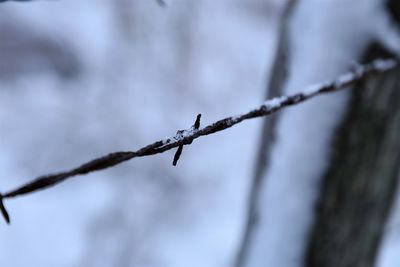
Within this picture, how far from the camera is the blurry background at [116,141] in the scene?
3461 millimetres

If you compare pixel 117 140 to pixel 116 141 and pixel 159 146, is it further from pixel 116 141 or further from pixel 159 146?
pixel 159 146

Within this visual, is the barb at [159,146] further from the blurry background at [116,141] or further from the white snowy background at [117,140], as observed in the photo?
the blurry background at [116,141]

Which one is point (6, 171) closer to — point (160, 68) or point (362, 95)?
point (160, 68)

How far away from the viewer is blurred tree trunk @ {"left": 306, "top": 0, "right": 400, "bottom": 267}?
810 mm

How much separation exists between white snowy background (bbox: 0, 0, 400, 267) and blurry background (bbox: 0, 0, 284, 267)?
0.04 ft

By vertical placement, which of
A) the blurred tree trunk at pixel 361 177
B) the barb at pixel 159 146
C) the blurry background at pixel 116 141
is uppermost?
the blurry background at pixel 116 141

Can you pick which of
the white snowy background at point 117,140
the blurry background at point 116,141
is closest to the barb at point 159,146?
the white snowy background at point 117,140

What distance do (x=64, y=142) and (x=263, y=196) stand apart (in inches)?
118

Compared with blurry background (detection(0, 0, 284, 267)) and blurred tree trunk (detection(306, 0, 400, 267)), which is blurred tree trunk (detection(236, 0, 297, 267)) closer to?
blurred tree trunk (detection(306, 0, 400, 267))

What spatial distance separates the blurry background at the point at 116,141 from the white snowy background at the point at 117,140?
0.04ft

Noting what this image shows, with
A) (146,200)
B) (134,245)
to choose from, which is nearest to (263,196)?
(134,245)

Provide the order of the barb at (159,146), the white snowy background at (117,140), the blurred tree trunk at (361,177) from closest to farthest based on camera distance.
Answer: the barb at (159,146), the blurred tree trunk at (361,177), the white snowy background at (117,140)

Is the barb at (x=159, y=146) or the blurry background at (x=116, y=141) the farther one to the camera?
the blurry background at (x=116, y=141)

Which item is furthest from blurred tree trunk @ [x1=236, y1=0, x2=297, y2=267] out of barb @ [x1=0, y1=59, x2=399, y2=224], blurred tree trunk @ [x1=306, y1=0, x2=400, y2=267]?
barb @ [x1=0, y1=59, x2=399, y2=224]
